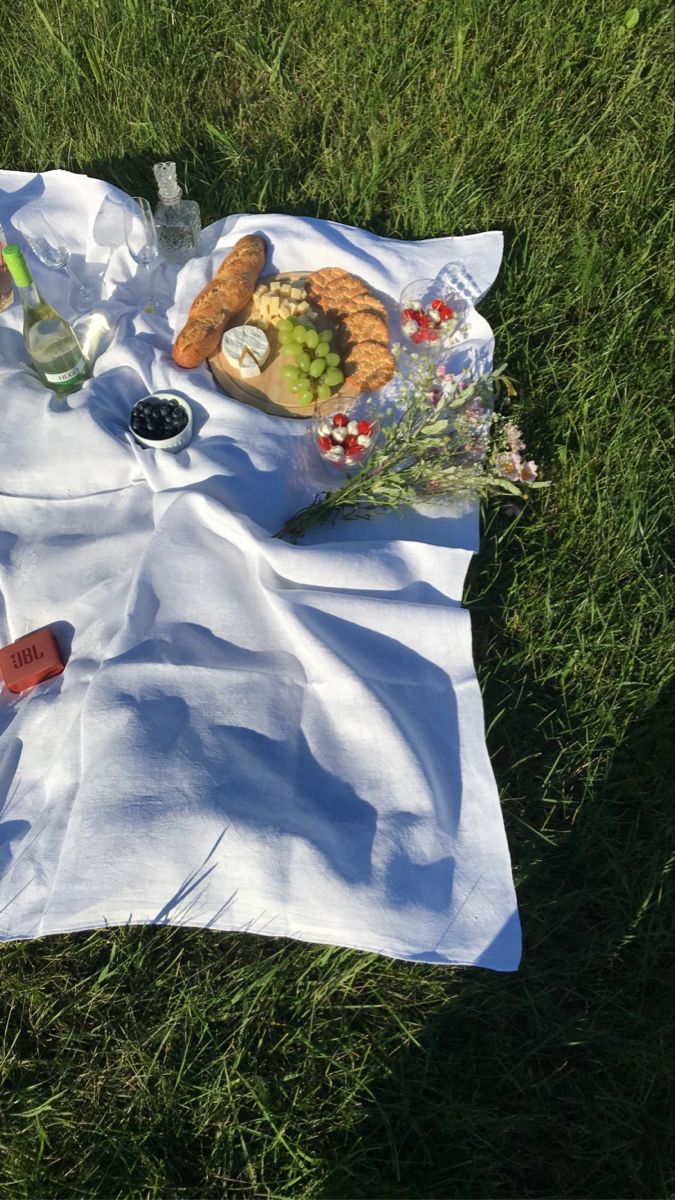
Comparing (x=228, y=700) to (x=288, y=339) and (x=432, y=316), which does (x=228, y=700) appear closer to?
(x=288, y=339)

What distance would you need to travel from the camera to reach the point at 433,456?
248 cm

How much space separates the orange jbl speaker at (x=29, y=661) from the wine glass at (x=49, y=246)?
4.71 ft

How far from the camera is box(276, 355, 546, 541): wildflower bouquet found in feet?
7.75

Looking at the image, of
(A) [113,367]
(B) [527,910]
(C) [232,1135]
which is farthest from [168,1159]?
(A) [113,367]

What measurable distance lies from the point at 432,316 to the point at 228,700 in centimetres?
164

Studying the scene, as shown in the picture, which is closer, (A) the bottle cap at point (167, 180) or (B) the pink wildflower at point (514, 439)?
(B) the pink wildflower at point (514, 439)

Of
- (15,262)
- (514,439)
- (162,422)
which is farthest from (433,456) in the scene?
(15,262)

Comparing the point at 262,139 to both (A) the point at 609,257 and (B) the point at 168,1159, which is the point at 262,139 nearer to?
(A) the point at 609,257

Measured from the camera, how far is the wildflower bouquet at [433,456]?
2361 millimetres

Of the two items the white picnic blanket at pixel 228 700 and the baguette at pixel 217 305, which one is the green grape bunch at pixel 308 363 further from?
the baguette at pixel 217 305

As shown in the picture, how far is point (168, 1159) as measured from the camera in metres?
1.91

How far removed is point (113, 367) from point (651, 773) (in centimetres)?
233

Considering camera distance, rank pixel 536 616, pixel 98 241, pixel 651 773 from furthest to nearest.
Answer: pixel 98 241 < pixel 536 616 < pixel 651 773

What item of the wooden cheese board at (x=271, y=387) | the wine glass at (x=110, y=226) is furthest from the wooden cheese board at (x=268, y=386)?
the wine glass at (x=110, y=226)
